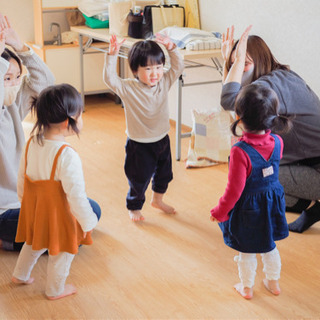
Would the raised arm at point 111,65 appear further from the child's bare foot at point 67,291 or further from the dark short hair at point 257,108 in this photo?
the child's bare foot at point 67,291

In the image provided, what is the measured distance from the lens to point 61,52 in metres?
4.54

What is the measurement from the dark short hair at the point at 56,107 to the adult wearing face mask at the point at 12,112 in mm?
390

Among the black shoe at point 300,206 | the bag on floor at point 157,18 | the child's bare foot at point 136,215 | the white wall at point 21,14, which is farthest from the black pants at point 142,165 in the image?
the white wall at point 21,14

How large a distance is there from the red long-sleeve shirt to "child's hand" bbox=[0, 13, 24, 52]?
106 centimetres

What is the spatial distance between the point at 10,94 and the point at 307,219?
150 cm

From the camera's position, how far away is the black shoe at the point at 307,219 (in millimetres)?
2486

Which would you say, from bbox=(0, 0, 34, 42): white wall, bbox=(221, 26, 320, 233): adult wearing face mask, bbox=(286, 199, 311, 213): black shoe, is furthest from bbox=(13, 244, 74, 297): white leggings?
bbox=(0, 0, 34, 42): white wall

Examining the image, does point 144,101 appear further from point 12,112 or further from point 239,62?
point 12,112

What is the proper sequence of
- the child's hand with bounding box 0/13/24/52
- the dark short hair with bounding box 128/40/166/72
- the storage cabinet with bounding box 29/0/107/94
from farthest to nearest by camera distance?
the storage cabinet with bounding box 29/0/107/94 → the dark short hair with bounding box 128/40/166/72 → the child's hand with bounding box 0/13/24/52

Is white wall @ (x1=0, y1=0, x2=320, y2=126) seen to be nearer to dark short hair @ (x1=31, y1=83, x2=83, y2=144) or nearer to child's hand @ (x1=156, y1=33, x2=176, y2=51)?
child's hand @ (x1=156, y1=33, x2=176, y2=51)

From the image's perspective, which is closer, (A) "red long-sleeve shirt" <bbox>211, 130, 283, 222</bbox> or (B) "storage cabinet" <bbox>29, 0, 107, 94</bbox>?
(A) "red long-sleeve shirt" <bbox>211, 130, 283, 222</bbox>

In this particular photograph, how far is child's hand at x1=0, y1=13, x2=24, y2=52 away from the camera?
2.12m

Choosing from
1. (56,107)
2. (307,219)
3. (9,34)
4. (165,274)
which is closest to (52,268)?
(165,274)

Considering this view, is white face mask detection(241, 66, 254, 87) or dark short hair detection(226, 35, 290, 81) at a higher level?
dark short hair detection(226, 35, 290, 81)
